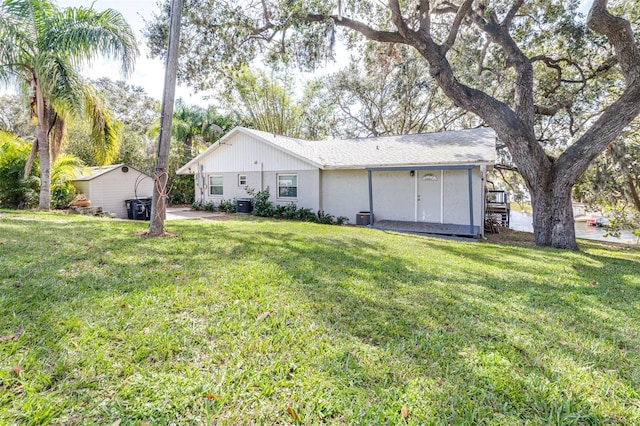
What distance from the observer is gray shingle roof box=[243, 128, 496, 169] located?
10633 millimetres

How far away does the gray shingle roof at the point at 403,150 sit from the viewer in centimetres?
1063

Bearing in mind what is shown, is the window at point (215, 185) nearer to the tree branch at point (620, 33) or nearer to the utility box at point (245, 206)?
the utility box at point (245, 206)

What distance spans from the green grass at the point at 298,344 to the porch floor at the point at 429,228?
16.9 ft

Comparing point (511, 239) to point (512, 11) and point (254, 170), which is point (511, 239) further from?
point (254, 170)

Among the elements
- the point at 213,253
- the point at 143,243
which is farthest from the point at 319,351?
the point at 143,243

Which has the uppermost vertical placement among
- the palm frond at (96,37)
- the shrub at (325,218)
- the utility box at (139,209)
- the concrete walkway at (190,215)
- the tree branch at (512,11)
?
the tree branch at (512,11)

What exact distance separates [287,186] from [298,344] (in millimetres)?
11861

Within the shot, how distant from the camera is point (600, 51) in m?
12.0

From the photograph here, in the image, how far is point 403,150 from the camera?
12602 millimetres

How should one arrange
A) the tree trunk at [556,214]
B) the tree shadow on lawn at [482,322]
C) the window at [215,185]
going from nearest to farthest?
the tree shadow on lawn at [482,322]
the tree trunk at [556,214]
the window at [215,185]

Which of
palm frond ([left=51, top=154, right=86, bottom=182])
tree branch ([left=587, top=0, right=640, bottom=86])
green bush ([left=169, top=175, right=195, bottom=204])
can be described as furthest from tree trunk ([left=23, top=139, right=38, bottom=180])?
tree branch ([left=587, top=0, right=640, bottom=86])

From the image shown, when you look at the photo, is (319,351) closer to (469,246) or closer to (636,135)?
(469,246)

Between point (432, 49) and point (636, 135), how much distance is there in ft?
38.2

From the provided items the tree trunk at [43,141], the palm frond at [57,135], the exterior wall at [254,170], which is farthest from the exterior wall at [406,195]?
the tree trunk at [43,141]
